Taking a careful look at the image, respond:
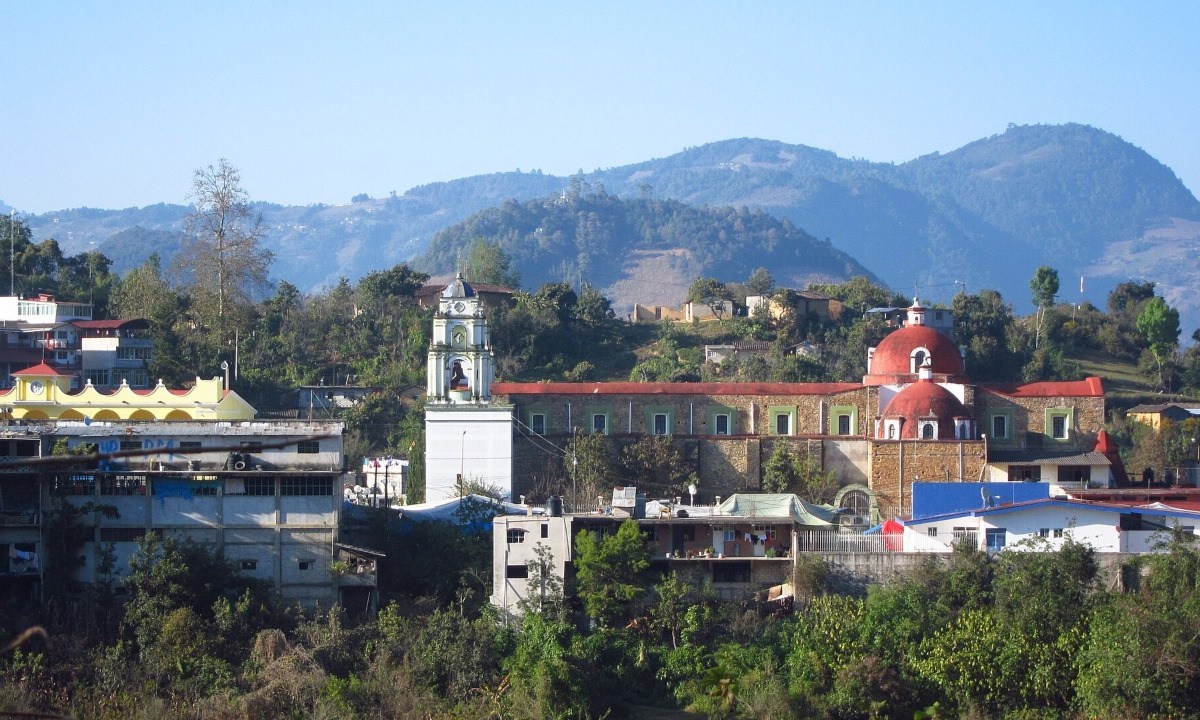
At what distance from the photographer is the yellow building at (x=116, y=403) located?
34875mm

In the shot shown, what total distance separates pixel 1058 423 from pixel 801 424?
5.94 m

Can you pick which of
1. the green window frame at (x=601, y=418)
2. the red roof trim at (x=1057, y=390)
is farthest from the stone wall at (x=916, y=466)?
the green window frame at (x=601, y=418)

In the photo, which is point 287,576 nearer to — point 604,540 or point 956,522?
point 604,540

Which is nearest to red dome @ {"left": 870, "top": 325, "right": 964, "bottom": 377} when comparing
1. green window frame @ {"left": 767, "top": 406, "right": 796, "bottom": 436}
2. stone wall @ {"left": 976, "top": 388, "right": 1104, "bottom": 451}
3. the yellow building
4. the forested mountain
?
stone wall @ {"left": 976, "top": 388, "right": 1104, "bottom": 451}

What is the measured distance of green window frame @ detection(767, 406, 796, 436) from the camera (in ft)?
128

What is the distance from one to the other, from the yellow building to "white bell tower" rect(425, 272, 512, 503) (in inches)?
158

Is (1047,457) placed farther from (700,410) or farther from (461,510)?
(461,510)

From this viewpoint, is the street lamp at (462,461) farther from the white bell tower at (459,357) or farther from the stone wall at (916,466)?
the stone wall at (916,466)

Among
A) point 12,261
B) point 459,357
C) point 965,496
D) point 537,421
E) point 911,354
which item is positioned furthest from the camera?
point 12,261

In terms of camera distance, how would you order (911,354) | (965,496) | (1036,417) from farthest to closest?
1. (911,354)
2. (1036,417)
3. (965,496)

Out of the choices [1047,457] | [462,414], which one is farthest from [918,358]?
[462,414]

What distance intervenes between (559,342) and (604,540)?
2396 cm

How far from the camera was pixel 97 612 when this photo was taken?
27.2 meters

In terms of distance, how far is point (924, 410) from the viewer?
120 ft
